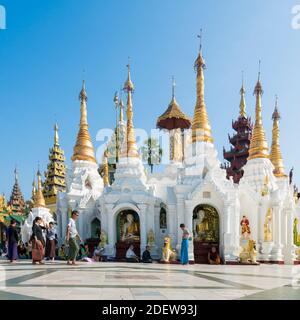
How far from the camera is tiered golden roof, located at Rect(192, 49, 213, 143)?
22.0 m

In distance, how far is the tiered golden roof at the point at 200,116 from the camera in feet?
72.0

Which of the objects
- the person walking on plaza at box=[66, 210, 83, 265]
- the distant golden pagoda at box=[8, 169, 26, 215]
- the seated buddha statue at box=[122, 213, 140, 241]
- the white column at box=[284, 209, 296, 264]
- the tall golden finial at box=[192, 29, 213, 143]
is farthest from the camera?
the distant golden pagoda at box=[8, 169, 26, 215]

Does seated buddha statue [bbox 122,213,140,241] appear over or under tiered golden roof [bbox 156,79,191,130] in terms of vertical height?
under

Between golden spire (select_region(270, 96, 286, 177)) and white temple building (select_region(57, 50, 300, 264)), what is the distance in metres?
4.19

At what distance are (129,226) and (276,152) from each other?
13400 millimetres

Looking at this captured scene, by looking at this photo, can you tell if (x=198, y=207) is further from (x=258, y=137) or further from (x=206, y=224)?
(x=258, y=137)

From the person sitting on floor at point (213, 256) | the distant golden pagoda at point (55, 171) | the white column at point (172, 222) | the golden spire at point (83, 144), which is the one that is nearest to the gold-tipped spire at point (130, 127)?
the golden spire at point (83, 144)

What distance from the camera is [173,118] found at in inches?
1251

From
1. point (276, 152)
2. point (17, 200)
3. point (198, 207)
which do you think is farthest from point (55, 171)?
point (198, 207)

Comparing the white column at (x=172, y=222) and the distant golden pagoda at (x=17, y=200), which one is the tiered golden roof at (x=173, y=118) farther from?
the distant golden pagoda at (x=17, y=200)

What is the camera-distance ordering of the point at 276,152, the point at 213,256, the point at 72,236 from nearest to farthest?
the point at 72,236, the point at 213,256, the point at 276,152

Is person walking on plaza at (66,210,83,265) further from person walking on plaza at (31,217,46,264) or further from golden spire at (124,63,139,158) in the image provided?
golden spire at (124,63,139,158)

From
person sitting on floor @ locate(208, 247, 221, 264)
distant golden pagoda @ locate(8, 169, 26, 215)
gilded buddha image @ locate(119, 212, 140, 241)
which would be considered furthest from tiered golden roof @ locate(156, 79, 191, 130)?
distant golden pagoda @ locate(8, 169, 26, 215)
